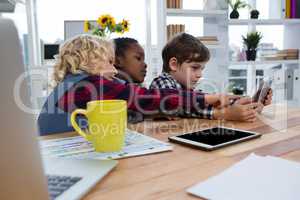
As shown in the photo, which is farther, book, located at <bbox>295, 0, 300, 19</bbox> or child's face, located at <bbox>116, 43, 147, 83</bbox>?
book, located at <bbox>295, 0, 300, 19</bbox>

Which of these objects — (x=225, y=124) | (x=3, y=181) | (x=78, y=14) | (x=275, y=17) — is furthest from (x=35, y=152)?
(x=275, y=17)

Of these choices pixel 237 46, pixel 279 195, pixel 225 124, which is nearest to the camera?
pixel 279 195

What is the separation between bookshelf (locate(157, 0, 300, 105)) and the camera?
2629 mm

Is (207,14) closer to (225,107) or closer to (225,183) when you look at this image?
(225,107)

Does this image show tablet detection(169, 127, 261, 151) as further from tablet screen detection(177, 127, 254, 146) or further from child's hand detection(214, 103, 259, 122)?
child's hand detection(214, 103, 259, 122)

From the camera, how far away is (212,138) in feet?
2.43

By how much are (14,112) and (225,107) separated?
86 cm

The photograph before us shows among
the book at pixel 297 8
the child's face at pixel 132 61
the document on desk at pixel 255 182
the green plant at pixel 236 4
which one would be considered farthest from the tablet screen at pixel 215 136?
the book at pixel 297 8

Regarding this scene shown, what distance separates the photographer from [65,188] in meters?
0.46

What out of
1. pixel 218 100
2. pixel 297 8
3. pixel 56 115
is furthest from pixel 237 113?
pixel 297 8

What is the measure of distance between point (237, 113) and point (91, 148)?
51 cm

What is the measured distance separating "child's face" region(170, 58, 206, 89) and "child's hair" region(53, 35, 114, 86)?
0.45 m

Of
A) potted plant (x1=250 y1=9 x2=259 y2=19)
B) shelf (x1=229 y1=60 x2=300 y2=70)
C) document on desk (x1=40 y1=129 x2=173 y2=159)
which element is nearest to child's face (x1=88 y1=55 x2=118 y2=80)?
document on desk (x1=40 y1=129 x2=173 y2=159)

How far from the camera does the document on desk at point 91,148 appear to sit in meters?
0.64
